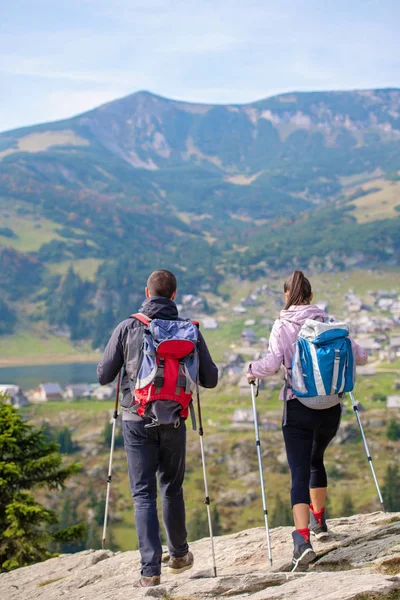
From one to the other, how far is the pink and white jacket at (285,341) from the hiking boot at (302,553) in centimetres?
148

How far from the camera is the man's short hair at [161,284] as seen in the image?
7.32 metres

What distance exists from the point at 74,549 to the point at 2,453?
66859 mm

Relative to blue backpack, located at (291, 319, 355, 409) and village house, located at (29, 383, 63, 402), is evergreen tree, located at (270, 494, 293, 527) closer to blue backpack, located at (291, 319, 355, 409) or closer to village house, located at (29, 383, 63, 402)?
blue backpack, located at (291, 319, 355, 409)

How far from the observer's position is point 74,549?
74500 mm

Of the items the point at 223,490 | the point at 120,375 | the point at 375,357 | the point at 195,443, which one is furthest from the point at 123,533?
the point at 375,357

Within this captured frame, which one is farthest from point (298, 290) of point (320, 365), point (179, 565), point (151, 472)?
point (179, 565)

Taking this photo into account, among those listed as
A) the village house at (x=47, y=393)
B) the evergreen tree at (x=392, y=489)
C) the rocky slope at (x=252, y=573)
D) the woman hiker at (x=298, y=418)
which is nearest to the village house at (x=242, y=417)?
the evergreen tree at (x=392, y=489)

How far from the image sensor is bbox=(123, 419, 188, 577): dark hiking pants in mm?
7078

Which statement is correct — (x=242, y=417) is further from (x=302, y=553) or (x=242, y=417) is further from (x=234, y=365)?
(x=302, y=553)

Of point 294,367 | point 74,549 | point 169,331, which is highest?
point 169,331

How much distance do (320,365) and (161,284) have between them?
1.89m

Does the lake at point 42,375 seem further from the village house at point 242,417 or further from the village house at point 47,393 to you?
the village house at point 242,417

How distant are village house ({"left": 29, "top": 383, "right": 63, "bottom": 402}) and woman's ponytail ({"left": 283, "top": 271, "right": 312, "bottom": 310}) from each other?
150676mm

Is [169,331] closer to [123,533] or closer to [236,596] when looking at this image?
[236,596]
